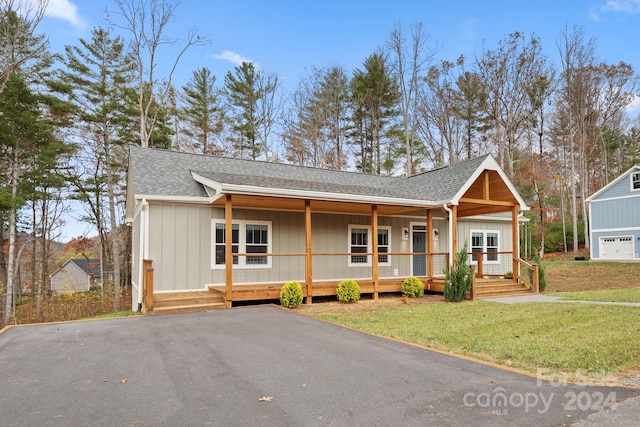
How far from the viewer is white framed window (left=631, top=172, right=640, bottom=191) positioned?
21562 mm

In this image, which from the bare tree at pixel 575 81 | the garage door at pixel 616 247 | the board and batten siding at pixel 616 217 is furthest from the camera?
the bare tree at pixel 575 81

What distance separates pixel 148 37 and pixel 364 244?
16545 mm

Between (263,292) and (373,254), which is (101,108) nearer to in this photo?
(263,292)

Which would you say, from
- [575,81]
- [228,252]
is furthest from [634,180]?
[228,252]

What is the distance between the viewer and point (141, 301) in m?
10.1

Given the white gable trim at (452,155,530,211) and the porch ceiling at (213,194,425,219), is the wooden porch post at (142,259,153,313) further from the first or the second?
the white gable trim at (452,155,530,211)

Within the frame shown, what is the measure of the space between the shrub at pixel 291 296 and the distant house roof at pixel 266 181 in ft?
7.78

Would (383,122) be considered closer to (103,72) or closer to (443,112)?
(443,112)

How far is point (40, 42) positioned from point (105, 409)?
1520 cm

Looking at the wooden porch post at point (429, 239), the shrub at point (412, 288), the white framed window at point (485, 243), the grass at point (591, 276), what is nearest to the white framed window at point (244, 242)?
the shrub at point (412, 288)

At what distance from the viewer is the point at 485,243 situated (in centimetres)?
1602

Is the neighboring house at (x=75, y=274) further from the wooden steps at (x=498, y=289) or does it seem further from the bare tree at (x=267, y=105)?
the wooden steps at (x=498, y=289)

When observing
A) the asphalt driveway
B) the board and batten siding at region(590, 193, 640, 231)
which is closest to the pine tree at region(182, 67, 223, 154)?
the asphalt driveway

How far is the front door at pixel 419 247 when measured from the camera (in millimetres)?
14500
